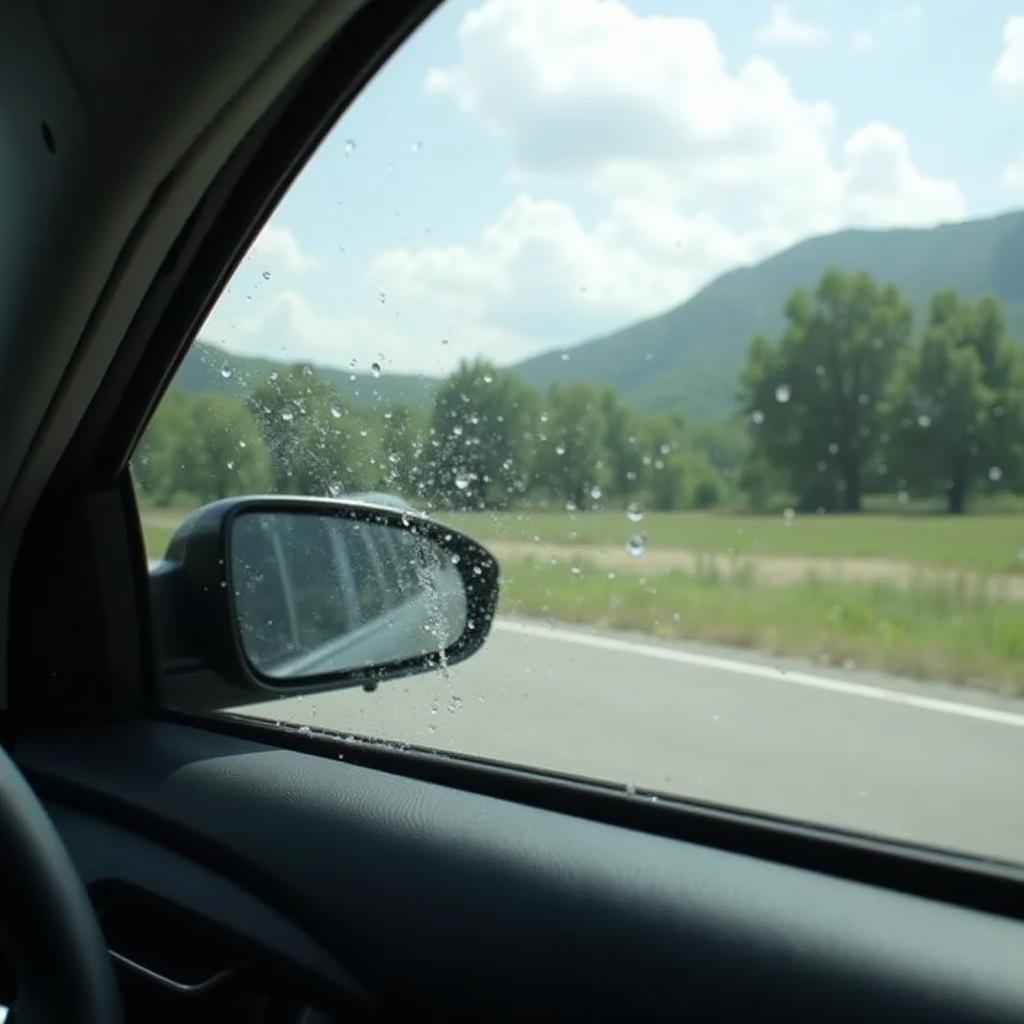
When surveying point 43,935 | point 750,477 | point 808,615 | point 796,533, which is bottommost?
point 43,935

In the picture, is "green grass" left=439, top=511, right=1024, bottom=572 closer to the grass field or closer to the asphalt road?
the grass field

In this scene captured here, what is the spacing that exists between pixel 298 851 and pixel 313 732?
1.58ft

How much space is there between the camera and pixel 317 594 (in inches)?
128

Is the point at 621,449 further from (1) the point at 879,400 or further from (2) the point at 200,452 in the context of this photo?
(2) the point at 200,452

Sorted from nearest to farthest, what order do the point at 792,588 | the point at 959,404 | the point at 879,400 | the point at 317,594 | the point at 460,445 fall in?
the point at 959,404 < the point at 879,400 < the point at 792,588 < the point at 460,445 < the point at 317,594

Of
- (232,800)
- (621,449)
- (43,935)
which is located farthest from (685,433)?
(43,935)

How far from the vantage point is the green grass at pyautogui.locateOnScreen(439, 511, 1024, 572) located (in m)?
2.14

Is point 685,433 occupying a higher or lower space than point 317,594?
higher

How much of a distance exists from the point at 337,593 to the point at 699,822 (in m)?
1.15

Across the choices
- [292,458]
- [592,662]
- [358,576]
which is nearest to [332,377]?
[292,458]

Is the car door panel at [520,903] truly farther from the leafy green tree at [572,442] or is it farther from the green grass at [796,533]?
the leafy green tree at [572,442]

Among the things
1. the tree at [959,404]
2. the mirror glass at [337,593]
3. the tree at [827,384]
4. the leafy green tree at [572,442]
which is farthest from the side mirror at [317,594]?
the tree at [959,404]

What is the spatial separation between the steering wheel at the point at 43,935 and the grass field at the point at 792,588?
1.20 metres

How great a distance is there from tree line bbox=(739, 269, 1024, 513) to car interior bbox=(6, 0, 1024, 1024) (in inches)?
25.4
